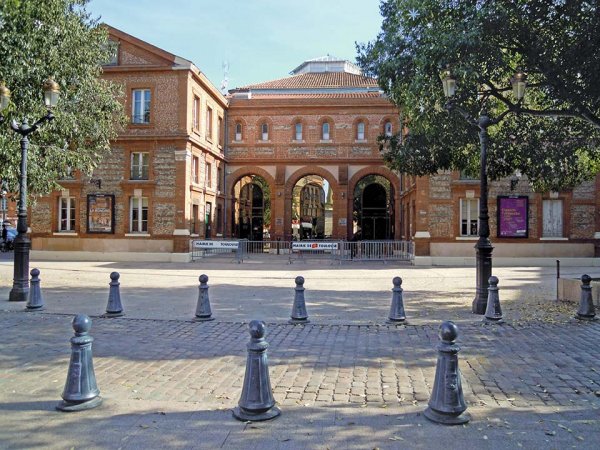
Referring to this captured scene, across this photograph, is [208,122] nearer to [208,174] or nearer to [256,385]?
[208,174]

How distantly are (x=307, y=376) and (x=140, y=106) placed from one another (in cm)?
2378

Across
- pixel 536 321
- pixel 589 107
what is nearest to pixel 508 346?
pixel 536 321

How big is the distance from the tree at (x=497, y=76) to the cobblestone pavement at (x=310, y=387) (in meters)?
5.35

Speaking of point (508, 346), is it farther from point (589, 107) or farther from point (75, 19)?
point (75, 19)

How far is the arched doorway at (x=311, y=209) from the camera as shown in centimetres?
3678

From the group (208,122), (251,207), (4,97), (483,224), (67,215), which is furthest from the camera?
(251,207)

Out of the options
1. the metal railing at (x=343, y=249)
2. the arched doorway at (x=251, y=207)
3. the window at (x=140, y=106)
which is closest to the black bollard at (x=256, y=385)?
the metal railing at (x=343, y=249)

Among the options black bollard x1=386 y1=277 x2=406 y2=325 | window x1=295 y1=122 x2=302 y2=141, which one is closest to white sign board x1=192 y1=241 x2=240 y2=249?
window x1=295 y1=122 x2=302 y2=141

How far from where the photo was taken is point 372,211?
35.8m

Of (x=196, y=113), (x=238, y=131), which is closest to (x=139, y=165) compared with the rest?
(x=196, y=113)

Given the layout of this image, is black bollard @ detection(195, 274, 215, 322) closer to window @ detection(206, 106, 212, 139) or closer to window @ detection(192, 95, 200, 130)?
window @ detection(192, 95, 200, 130)

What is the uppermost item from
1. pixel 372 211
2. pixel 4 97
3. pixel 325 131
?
pixel 325 131

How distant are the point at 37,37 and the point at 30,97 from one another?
1434 mm

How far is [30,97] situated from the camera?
1198 cm
